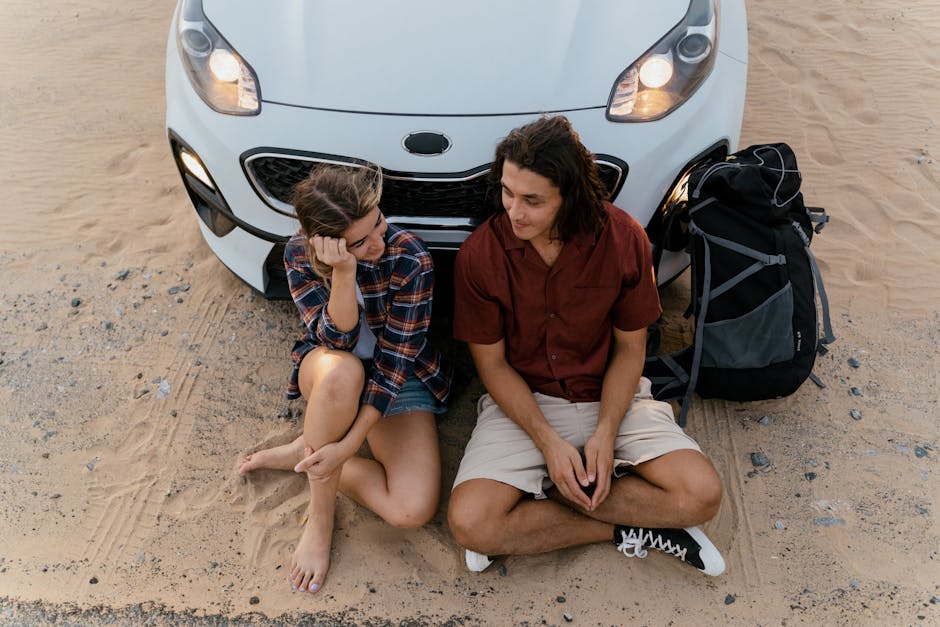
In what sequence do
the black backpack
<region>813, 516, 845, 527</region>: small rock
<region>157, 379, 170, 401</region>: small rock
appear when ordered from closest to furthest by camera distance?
<region>813, 516, 845, 527</region>: small rock
the black backpack
<region>157, 379, 170, 401</region>: small rock

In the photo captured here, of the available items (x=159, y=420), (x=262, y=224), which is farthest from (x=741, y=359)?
(x=159, y=420)

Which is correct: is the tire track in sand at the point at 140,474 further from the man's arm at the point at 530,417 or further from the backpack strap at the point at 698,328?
the backpack strap at the point at 698,328

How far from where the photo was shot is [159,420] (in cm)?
322

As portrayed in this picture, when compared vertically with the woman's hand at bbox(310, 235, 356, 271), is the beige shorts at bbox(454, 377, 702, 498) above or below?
below

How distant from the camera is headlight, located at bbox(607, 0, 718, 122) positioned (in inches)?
108

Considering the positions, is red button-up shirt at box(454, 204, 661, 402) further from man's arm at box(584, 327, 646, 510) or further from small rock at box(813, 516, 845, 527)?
small rock at box(813, 516, 845, 527)

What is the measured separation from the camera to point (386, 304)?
108 inches

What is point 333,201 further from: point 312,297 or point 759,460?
point 759,460

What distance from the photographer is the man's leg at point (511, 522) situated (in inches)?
104

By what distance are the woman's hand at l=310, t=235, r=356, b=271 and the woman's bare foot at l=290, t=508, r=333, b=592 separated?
3.07 feet

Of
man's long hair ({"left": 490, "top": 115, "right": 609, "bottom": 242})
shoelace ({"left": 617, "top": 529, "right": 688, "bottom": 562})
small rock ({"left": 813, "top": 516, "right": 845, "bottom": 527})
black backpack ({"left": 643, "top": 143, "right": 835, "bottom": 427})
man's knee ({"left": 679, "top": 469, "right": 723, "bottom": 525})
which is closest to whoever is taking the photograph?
man's long hair ({"left": 490, "top": 115, "right": 609, "bottom": 242})

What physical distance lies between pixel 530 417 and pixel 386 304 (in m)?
0.65

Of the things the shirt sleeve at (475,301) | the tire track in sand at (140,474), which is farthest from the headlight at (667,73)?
the tire track in sand at (140,474)

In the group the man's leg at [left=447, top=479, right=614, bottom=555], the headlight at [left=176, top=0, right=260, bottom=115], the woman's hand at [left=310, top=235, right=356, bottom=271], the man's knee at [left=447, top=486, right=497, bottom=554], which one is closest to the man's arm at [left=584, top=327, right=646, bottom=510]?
the man's leg at [left=447, top=479, right=614, bottom=555]
